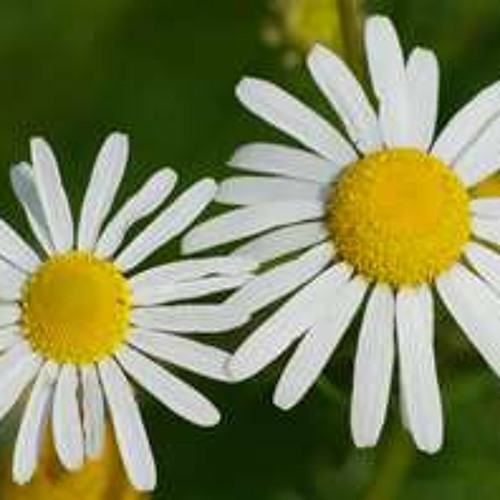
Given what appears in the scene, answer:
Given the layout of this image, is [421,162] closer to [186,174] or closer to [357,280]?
[357,280]

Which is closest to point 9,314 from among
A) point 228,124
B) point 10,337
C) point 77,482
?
point 10,337

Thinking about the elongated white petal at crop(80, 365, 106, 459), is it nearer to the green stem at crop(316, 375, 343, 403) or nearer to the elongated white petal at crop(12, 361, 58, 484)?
the elongated white petal at crop(12, 361, 58, 484)

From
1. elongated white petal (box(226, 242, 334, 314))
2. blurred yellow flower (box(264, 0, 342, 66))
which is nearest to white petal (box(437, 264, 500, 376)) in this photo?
elongated white petal (box(226, 242, 334, 314))

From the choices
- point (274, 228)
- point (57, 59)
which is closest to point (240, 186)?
point (274, 228)

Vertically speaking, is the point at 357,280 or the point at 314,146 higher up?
the point at 314,146

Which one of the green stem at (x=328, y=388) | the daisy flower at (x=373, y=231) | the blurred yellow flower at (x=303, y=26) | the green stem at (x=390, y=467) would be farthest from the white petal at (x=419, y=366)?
the blurred yellow flower at (x=303, y=26)

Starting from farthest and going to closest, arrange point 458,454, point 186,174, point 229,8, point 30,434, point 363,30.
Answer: point 229,8
point 186,174
point 458,454
point 363,30
point 30,434

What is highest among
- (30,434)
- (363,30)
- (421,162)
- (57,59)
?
(57,59)
